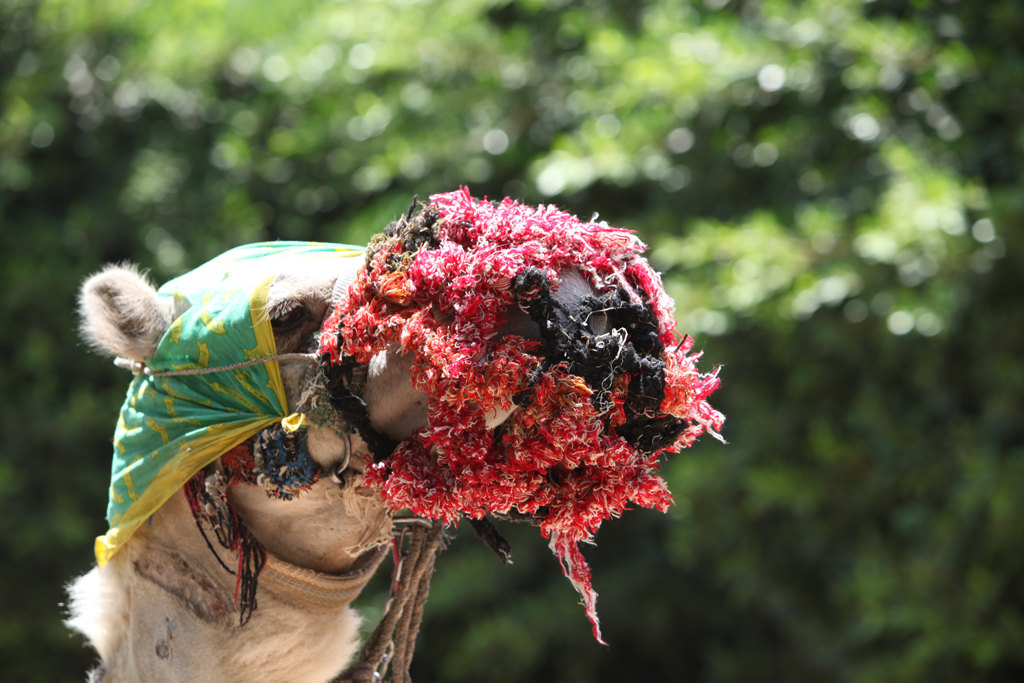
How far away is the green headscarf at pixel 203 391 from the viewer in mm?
1050

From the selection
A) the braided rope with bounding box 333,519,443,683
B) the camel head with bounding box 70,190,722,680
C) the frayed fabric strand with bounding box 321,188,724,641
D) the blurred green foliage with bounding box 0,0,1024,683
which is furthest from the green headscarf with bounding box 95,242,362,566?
the blurred green foliage with bounding box 0,0,1024,683

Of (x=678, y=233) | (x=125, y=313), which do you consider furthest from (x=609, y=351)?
(x=678, y=233)

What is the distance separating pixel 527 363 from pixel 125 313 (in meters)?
0.54

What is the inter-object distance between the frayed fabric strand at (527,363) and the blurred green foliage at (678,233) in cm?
191

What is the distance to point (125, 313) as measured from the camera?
3.65ft

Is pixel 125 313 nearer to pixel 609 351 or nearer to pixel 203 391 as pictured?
pixel 203 391

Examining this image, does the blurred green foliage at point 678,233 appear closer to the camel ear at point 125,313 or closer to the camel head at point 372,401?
the camel head at point 372,401

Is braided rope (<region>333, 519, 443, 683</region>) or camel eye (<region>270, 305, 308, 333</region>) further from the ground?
camel eye (<region>270, 305, 308, 333</region>)

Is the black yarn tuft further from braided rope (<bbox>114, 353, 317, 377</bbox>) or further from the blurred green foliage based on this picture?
the blurred green foliage

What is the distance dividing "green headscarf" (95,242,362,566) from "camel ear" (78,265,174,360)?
0.02m

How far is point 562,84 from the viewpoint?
11.9 ft

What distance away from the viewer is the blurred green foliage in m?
2.87

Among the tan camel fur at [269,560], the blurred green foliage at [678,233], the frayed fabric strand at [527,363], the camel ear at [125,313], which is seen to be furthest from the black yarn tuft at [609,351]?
the blurred green foliage at [678,233]

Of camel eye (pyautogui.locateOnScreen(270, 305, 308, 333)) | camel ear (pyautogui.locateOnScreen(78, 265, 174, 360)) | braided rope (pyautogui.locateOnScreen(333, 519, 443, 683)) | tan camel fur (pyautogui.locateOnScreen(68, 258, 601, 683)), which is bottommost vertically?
braided rope (pyautogui.locateOnScreen(333, 519, 443, 683))
